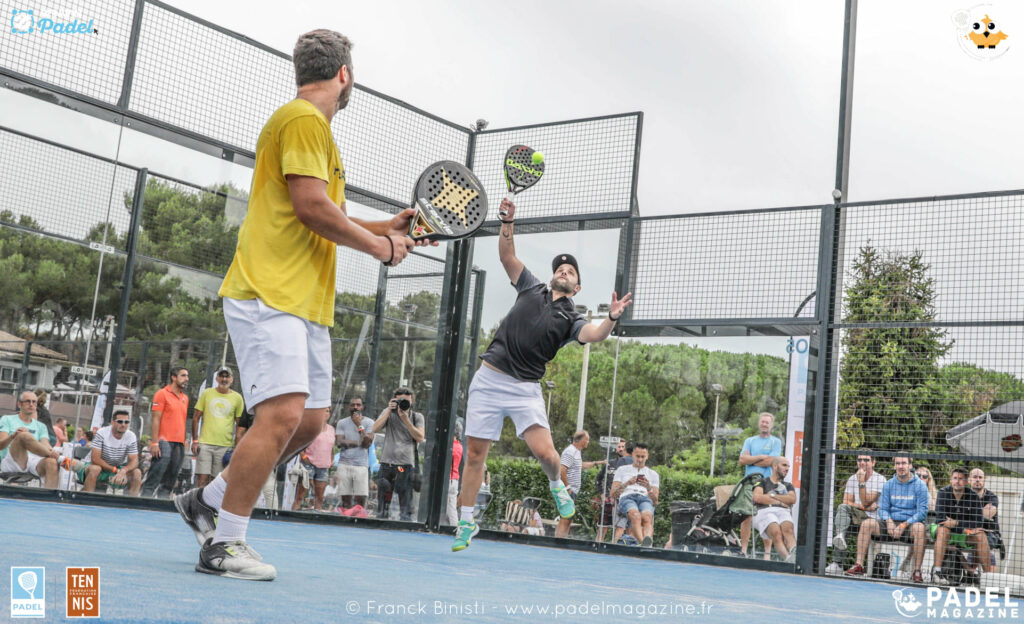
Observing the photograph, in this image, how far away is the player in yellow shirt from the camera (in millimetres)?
2984

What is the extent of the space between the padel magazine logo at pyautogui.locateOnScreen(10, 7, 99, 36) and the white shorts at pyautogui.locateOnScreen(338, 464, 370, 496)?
431 centimetres

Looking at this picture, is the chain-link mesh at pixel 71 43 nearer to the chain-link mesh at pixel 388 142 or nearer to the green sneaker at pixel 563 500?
the chain-link mesh at pixel 388 142

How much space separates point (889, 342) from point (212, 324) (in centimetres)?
572

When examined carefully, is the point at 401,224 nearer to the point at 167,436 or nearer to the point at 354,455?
the point at 167,436

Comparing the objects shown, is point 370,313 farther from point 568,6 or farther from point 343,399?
point 568,6

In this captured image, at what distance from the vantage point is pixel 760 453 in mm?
8109

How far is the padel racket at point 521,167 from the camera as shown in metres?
6.65

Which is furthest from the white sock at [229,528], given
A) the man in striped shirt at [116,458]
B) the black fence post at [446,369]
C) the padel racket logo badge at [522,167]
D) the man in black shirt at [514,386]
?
the black fence post at [446,369]

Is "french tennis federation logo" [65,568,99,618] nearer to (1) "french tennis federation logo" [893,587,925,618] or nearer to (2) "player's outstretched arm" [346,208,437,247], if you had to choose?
(2) "player's outstretched arm" [346,208,437,247]

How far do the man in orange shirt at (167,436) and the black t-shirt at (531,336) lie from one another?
3265mm

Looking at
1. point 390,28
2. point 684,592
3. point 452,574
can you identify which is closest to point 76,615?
point 452,574

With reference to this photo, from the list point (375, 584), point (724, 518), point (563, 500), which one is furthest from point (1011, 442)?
point (375, 584)

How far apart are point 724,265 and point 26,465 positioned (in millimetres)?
5933

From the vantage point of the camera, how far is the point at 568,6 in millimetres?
15477
